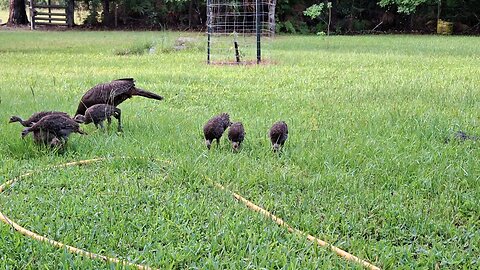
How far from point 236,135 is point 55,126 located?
124cm

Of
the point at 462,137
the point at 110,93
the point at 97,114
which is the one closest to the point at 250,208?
the point at 97,114

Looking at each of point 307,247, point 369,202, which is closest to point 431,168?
point 369,202

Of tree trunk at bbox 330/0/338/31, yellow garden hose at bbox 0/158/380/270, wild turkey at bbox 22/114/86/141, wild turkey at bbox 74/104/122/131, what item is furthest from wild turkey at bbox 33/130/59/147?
tree trunk at bbox 330/0/338/31

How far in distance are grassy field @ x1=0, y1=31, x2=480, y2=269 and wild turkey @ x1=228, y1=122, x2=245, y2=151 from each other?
0.34 ft

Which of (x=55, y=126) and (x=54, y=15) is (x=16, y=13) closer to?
(x=54, y=15)

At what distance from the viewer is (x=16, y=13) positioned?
86.3 ft

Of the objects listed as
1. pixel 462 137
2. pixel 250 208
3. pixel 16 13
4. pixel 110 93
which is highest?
pixel 16 13

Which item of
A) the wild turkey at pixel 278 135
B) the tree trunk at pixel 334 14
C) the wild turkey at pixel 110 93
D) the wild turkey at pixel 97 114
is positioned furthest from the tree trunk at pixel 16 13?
the wild turkey at pixel 278 135

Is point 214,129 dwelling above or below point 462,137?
above

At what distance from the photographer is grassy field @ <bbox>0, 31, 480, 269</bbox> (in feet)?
8.12

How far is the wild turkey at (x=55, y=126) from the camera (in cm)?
370

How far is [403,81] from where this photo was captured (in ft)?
25.2

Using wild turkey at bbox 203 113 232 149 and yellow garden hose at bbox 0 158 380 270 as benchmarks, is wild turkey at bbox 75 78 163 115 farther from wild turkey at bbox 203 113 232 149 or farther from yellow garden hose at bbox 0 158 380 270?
yellow garden hose at bbox 0 158 380 270

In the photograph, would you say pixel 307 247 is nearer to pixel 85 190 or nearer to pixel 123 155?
pixel 85 190
